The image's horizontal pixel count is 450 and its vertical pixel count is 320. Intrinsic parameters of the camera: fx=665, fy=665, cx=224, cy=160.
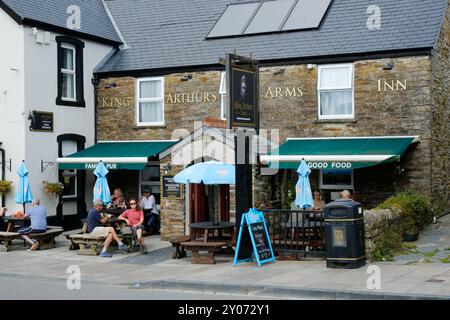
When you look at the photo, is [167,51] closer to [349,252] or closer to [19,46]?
[19,46]

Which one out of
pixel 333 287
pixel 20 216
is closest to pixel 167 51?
pixel 20 216

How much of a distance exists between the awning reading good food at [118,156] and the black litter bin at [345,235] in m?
7.68

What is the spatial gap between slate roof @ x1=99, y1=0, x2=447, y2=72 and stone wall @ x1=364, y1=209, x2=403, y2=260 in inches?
214

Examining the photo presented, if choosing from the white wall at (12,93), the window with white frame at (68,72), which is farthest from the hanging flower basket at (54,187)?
the window with white frame at (68,72)

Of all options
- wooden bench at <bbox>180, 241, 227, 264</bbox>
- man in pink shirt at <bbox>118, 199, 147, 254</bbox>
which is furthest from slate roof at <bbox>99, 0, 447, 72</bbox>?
wooden bench at <bbox>180, 241, 227, 264</bbox>

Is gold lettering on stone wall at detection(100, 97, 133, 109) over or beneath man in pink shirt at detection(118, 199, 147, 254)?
over

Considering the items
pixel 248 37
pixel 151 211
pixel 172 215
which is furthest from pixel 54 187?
pixel 248 37

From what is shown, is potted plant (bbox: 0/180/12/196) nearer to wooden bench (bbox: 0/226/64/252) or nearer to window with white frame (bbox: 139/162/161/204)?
wooden bench (bbox: 0/226/64/252)

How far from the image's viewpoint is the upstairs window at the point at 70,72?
68.3 feet

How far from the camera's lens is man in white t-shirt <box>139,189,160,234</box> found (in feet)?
65.5

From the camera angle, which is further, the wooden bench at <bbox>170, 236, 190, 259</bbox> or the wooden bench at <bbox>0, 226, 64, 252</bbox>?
the wooden bench at <bbox>0, 226, 64, 252</bbox>

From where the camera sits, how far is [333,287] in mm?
10812

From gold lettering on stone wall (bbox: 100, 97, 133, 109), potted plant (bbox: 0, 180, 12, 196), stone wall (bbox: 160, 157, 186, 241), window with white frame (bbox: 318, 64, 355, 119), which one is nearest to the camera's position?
stone wall (bbox: 160, 157, 186, 241)

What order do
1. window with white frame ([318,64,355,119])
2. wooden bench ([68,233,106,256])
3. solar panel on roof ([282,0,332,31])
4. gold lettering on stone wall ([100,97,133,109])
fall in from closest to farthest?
wooden bench ([68,233,106,256]), window with white frame ([318,64,355,119]), solar panel on roof ([282,0,332,31]), gold lettering on stone wall ([100,97,133,109])
